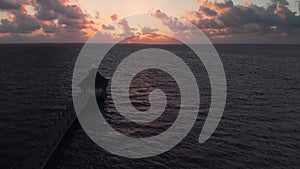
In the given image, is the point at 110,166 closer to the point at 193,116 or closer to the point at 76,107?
the point at 76,107

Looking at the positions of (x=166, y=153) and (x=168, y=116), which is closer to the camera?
(x=166, y=153)

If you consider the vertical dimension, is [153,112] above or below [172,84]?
above

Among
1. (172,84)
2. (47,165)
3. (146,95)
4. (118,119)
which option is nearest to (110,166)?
(47,165)

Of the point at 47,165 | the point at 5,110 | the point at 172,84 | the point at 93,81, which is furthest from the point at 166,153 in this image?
the point at 172,84

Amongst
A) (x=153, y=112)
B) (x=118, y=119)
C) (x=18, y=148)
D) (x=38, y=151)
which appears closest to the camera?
(x=38, y=151)

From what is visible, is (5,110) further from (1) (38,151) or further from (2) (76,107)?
(1) (38,151)

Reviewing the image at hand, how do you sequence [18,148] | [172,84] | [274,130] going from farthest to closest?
1. [172,84]
2. [274,130]
3. [18,148]

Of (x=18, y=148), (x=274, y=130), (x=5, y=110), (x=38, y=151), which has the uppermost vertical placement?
(x=274, y=130)

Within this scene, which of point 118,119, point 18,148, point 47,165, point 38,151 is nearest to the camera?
point 38,151

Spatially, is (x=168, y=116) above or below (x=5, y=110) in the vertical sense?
above

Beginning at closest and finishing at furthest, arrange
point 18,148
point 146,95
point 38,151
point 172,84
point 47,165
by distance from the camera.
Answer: point 38,151 < point 47,165 < point 18,148 < point 146,95 < point 172,84
